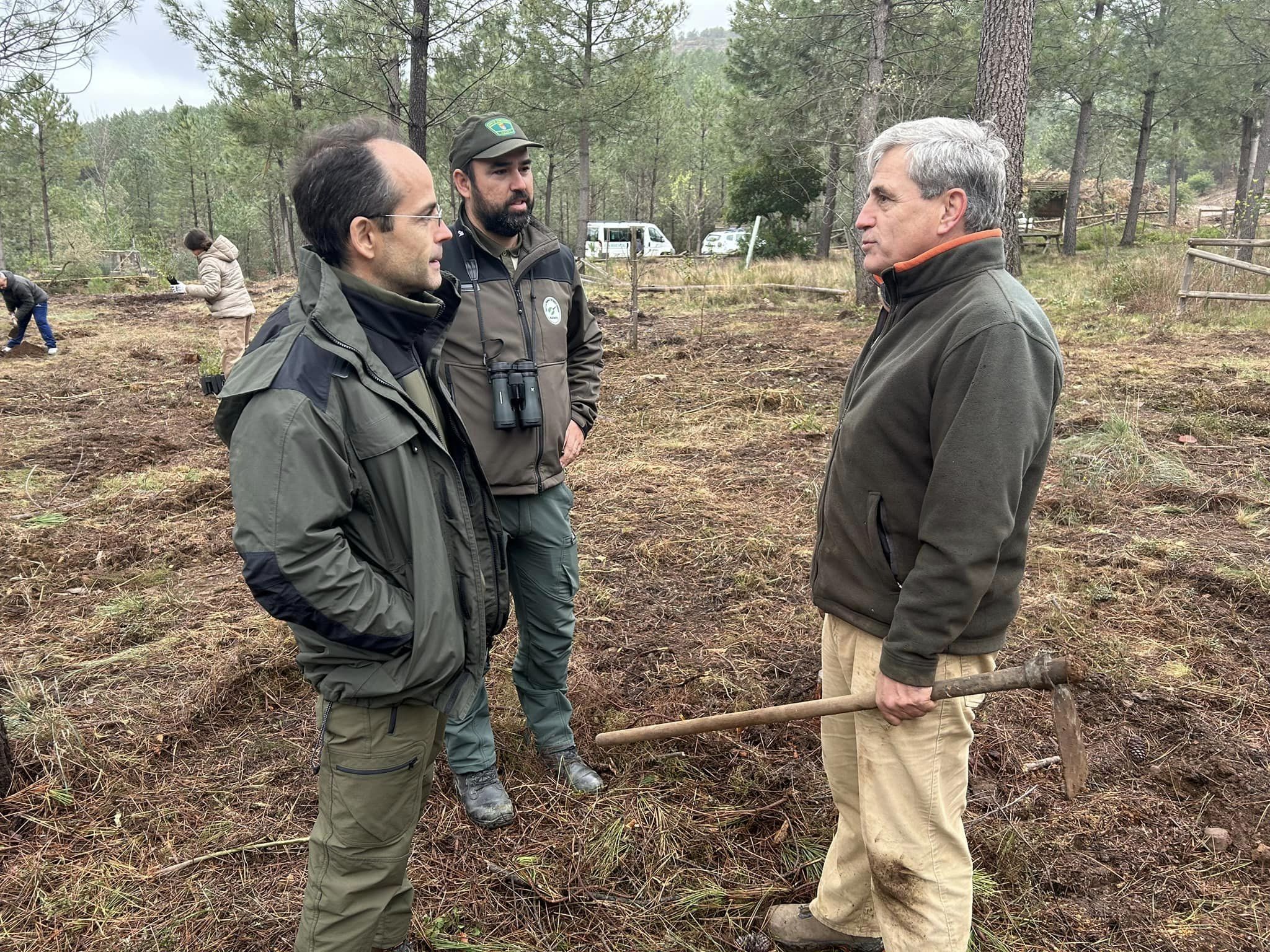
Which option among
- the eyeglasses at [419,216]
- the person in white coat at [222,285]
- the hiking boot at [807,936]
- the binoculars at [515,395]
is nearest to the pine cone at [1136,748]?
the hiking boot at [807,936]

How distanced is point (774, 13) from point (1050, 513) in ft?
63.9

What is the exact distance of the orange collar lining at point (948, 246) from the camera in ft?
5.38

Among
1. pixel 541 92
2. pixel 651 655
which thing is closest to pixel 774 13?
pixel 541 92

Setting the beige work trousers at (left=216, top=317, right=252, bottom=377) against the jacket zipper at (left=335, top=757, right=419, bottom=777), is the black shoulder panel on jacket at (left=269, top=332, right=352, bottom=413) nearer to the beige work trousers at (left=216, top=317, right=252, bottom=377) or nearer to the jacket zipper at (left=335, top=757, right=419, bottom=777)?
the jacket zipper at (left=335, top=757, right=419, bottom=777)

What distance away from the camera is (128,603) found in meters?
4.11

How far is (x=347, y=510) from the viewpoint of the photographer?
1.60 meters

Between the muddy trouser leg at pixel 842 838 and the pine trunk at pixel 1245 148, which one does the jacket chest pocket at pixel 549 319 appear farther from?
the pine trunk at pixel 1245 148

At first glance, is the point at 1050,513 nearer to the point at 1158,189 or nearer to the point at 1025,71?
the point at 1025,71

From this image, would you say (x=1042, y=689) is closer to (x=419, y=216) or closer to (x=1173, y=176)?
(x=419, y=216)

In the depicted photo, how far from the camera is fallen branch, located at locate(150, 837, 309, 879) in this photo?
7.91 feet

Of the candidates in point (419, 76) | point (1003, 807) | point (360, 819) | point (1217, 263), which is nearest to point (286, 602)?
point (360, 819)

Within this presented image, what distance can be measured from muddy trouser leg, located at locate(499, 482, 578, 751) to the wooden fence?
12.0 meters

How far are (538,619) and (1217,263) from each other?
13.1m

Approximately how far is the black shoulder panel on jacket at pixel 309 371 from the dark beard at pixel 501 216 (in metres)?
1.10
